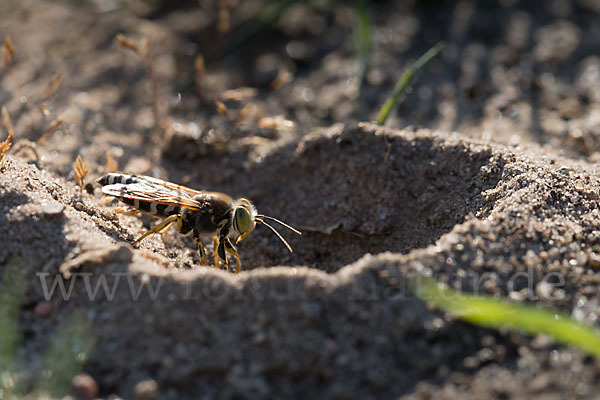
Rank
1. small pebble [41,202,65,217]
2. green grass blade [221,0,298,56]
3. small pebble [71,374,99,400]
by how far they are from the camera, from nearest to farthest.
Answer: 1. small pebble [71,374,99,400]
2. small pebble [41,202,65,217]
3. green grass blade [221,0,298,56]

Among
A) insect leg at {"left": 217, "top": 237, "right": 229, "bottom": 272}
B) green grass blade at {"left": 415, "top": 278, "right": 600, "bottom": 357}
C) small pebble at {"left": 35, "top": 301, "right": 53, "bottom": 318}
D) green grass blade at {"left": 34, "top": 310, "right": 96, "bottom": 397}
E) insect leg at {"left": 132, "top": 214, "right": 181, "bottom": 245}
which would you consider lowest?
insect leg at {"left": 217, "top": 237, "right": 229, "bottom": 272}

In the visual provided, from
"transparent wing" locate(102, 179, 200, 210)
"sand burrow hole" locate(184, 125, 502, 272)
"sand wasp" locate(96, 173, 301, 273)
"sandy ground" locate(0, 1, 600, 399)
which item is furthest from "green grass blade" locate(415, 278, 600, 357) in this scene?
"transparent wing" locate(102, 179, 200, 210)

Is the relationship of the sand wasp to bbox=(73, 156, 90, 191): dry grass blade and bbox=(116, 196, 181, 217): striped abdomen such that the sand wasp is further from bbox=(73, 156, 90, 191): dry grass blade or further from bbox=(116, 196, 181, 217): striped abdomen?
bbox=(73, 156, 90, 191): dry grass blade

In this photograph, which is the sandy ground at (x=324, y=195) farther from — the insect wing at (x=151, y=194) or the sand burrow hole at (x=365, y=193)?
the insect wing at (x=151, y=194)

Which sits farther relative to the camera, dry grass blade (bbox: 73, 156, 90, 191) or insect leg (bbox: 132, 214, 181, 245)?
dry grass blade (bbox: 73, 156, 90, 191)

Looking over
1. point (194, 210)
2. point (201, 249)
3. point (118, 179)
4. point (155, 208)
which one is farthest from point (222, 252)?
point (118, 179)

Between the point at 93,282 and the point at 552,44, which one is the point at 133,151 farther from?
the point at 552,44

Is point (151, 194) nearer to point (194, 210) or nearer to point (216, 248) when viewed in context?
point (194, 210)
